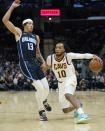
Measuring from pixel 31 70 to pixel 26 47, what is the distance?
0.46 m

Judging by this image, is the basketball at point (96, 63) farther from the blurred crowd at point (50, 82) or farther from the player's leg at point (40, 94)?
the blurred crowd at point (50, 82)

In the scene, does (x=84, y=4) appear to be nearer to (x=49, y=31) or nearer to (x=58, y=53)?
(x=49, y=31)

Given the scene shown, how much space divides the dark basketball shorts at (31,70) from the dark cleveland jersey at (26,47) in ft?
0.33

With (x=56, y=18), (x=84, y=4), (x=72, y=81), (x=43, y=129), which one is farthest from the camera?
(x=56, y=18)

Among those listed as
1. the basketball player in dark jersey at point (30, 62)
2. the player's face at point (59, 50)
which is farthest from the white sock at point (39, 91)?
the player's face at point (59, 50)

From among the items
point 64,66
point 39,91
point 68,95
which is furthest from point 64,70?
point 39,91

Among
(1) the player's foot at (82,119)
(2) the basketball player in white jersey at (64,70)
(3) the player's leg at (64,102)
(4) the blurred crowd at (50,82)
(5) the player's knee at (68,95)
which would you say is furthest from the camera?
(4) the blurred crowd at (50,82)

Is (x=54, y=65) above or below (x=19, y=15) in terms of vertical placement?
below

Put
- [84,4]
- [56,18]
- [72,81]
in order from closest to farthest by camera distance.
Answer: [72,81]
[84,4]
[56,18]

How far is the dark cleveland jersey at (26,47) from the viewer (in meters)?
5.13

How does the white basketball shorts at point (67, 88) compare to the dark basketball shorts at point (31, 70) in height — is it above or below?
below

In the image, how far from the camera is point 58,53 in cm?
520

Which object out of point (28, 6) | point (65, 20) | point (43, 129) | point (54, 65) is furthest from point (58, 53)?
point (65, 20)

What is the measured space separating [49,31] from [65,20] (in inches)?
58.6
